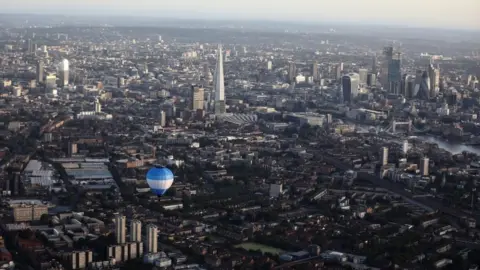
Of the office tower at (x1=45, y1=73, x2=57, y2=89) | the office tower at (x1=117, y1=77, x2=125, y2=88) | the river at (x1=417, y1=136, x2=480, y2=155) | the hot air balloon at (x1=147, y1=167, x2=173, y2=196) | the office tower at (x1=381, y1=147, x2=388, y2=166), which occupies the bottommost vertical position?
the river at (x1=417, y1=136, x2=480, y2=155)

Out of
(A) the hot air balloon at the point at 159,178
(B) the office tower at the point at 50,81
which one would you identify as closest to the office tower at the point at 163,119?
(B) the office tower at the point at 50,81

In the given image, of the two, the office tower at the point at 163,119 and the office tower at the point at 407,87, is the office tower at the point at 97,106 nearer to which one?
the office tower at the point at 163,119

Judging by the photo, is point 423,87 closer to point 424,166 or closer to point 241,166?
point 424,166

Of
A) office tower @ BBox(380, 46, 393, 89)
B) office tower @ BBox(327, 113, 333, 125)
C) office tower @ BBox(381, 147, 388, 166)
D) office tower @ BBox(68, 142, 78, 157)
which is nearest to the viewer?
office tower @ BBox(381, 147, 388, 166)

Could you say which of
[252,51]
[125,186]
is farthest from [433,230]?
[252,51]

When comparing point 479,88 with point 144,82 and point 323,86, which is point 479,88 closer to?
point 323,86

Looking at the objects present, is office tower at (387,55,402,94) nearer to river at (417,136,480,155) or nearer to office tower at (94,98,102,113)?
river at (417,136,480,155)

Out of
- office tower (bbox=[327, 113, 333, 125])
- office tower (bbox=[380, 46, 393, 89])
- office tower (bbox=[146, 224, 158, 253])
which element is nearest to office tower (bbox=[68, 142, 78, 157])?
office tower (bbox=[146, 224, 158, 253])
